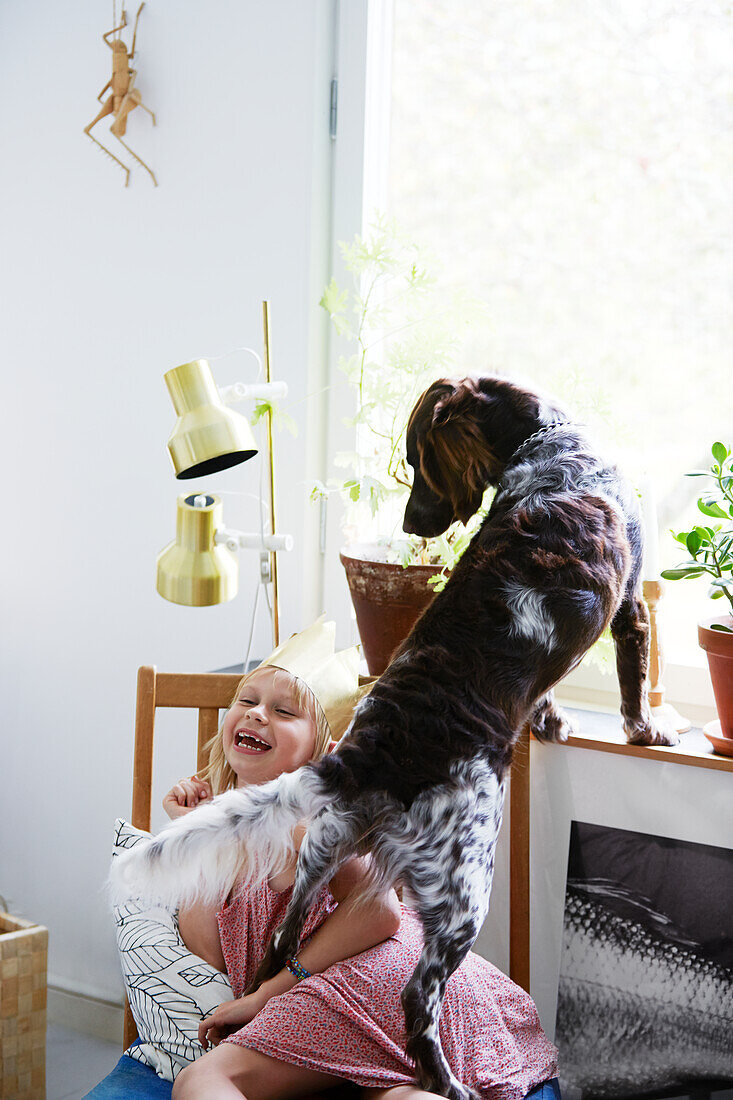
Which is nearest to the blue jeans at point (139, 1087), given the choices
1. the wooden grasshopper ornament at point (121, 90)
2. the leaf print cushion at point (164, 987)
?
the leaf print cushion at point (164, 987)

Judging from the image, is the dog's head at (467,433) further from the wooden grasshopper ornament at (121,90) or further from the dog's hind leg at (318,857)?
the wooden grasshopper ornament at (121,90)

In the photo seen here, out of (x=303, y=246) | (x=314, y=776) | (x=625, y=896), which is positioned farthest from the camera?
(x=303, y=246)

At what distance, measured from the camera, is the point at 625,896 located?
120 centimetres

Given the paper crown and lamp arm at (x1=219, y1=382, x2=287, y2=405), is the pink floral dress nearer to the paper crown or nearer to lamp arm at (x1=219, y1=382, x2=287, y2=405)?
the paper crown

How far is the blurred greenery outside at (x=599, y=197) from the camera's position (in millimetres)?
1355

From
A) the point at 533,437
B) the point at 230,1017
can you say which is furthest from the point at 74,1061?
the point at 533,437

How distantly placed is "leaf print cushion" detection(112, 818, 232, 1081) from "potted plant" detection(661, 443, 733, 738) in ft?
2.27

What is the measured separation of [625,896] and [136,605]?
3.62 feet

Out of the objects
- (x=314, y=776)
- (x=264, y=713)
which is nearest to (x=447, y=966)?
(x=314, y=776)

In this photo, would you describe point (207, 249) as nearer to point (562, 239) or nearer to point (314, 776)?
point (562, 239)

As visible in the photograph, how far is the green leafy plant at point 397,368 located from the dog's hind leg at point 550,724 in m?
0.21

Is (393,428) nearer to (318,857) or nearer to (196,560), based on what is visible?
(196,560)

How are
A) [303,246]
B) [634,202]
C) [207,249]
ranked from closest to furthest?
1. [634,202]
2. [303,246]
3. [207,249]

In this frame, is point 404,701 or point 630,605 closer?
point 404,701
